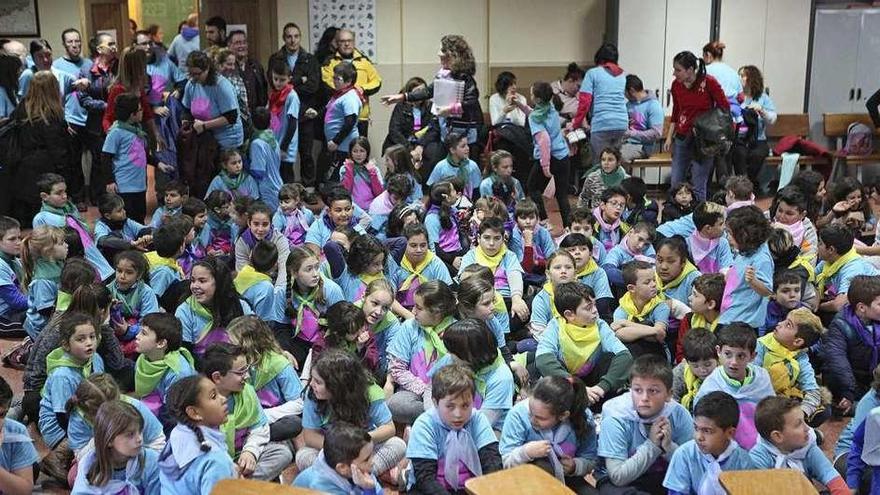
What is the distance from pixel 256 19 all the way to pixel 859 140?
576 centimetres

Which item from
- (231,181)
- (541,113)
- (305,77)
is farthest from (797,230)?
(305,77)

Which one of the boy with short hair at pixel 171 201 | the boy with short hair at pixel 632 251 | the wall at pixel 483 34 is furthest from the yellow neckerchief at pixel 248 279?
the wall at pixel 483 34

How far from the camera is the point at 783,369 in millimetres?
4359

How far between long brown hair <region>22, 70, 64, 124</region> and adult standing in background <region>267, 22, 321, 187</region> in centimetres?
185

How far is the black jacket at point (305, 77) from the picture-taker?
28.4 ft

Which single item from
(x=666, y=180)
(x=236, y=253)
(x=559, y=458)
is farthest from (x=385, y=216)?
(x=666, y=180)

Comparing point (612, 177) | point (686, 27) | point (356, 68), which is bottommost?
point (612, 177)

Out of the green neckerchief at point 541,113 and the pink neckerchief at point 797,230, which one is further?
the green neckerchief at point 541,113

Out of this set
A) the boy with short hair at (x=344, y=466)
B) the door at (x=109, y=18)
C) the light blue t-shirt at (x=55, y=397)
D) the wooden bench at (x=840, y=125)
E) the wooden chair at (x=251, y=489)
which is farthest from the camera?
the door at (x=109, y=18)

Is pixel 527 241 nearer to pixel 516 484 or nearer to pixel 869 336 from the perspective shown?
pixel 869 336

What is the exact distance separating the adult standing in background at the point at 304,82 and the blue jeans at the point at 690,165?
9.81 ft

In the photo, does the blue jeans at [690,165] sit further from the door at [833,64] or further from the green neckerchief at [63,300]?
the green neckerchief at [63,300]

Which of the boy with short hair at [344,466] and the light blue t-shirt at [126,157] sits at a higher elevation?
the light blue t-shirt at [126,157]

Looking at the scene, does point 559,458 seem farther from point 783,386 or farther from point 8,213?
point 8,213
